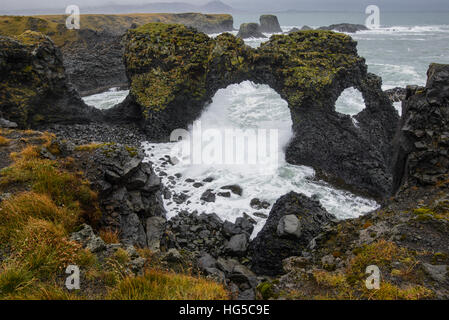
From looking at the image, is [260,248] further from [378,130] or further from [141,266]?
[378,130]

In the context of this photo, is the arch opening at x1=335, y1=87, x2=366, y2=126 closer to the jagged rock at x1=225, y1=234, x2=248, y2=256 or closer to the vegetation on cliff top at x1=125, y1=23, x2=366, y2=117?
the vegetation on cliff top at x1=125, y1=23, x2=366, y2=117

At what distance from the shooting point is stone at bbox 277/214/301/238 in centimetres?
1186

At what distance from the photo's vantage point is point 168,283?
18.2 ft

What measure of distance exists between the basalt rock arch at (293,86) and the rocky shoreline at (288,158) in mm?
106

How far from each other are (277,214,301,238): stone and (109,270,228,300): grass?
6917mm

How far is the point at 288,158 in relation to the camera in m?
23.3

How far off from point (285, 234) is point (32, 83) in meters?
24.4

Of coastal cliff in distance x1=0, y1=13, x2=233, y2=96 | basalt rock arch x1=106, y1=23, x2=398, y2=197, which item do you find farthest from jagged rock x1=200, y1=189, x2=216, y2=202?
coastal cliff in distance x1=0, y1=13, x2=233, y2=96

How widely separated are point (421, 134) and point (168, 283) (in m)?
13.6

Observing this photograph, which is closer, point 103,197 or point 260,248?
point 103,197

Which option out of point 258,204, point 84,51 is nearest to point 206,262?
point 258,204

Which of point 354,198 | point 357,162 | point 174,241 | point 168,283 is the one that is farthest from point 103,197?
point 357,162
